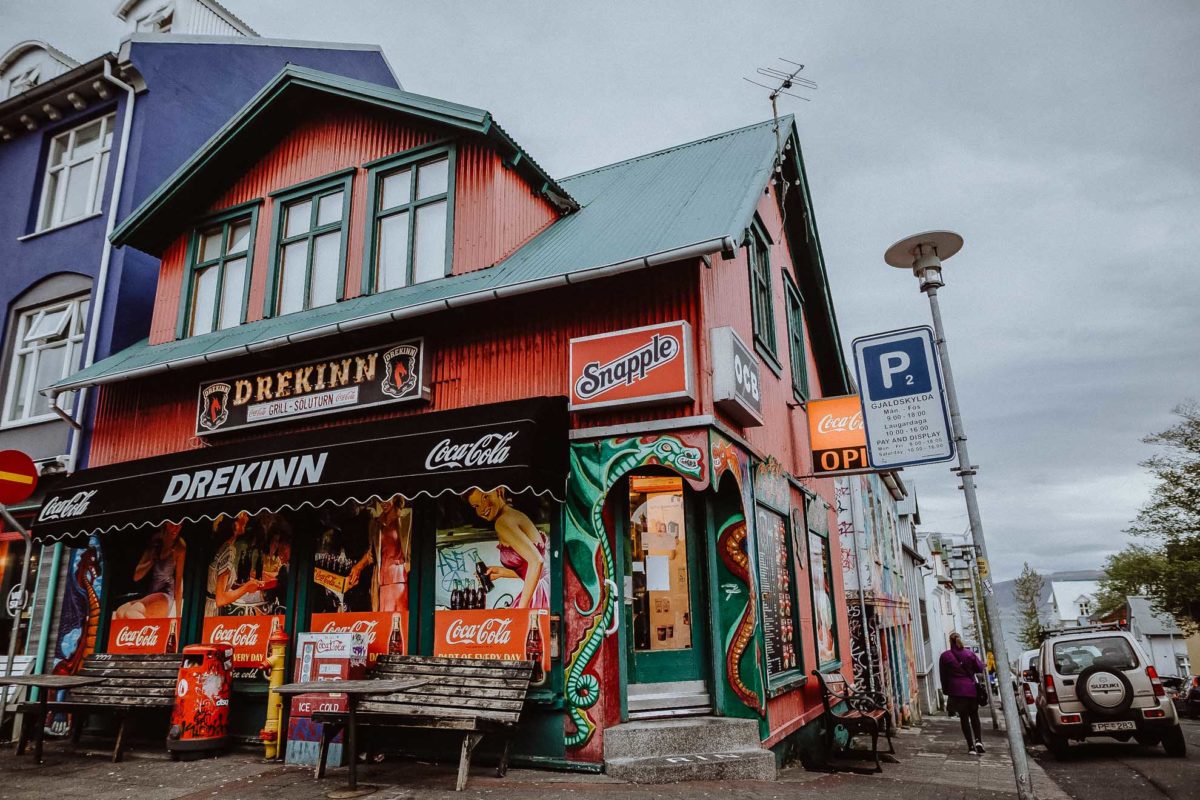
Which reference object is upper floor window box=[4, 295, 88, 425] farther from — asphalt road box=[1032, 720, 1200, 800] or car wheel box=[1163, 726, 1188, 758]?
car wheel box=[1163, 726, 1188, 758]

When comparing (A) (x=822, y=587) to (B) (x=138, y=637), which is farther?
(A) (x=822, y=587)

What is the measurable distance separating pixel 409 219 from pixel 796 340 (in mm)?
7172

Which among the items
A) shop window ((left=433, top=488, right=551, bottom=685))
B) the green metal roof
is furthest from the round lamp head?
shop window ((left=433, top=488, right=551, bottom=685))

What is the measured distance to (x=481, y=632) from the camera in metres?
7.99

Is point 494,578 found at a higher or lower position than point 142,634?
higher

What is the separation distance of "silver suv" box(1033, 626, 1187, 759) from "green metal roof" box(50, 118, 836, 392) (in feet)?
29.9

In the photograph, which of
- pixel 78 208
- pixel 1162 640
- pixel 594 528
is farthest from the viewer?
pixel 1162 640

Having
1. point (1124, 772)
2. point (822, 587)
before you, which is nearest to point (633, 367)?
point (822, 587)

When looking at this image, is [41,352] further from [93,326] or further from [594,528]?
[594,528]

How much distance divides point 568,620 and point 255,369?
227 inches

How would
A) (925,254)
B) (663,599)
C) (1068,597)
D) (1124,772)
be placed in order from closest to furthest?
(925,254)
(663,599)
(1124,772)
(1068,597)

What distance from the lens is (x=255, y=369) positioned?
34.0ft

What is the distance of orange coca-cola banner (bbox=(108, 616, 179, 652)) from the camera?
10125 mm

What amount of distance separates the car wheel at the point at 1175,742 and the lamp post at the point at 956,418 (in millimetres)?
6778
